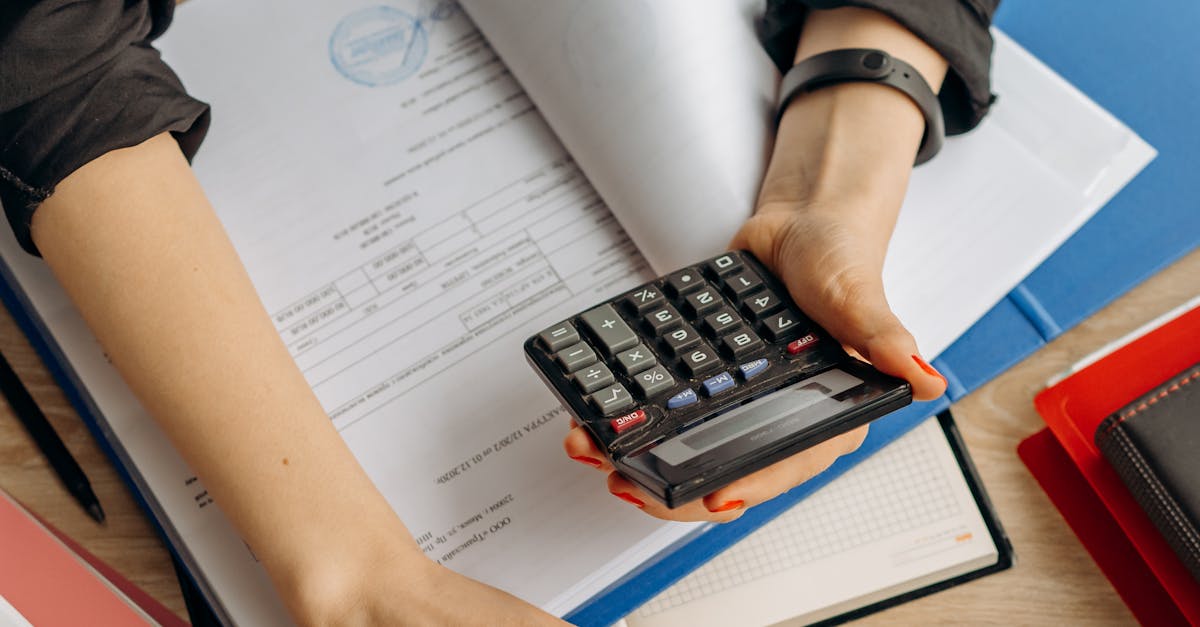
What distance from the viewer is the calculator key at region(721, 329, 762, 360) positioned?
0.39 m

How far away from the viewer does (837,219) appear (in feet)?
1.46

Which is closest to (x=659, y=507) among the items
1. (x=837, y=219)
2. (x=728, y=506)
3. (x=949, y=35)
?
(x=728, y=506)

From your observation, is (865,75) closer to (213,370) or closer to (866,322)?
(866,322)

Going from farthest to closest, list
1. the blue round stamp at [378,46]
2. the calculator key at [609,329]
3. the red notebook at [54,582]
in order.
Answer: the blue round stamp at [378,46] < the calculator key at [609,329] < the red notebook at [54,582]

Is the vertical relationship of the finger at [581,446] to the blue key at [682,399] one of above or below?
above

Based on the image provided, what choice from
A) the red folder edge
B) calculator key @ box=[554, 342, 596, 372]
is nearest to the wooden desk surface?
the red folder edge

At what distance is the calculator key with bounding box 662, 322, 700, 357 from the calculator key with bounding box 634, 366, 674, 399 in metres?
0.01

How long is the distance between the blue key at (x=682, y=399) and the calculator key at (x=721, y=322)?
0.11ft

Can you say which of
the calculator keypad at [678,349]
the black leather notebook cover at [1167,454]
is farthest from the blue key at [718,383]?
the black leather notebook cover at [1167,454]

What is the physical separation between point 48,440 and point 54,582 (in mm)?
152

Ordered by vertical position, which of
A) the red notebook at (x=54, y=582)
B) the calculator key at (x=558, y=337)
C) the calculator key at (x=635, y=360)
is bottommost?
the calculator key at (x=635, y=360)

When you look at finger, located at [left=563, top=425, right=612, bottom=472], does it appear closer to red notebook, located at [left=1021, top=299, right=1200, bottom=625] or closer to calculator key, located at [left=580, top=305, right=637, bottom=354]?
calculator key, located at [left=580, top=305, right=637, bottom=354]

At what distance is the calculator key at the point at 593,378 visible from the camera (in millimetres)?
379

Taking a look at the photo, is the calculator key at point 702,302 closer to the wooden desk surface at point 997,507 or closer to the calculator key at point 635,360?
the calculator key at point 635,360
